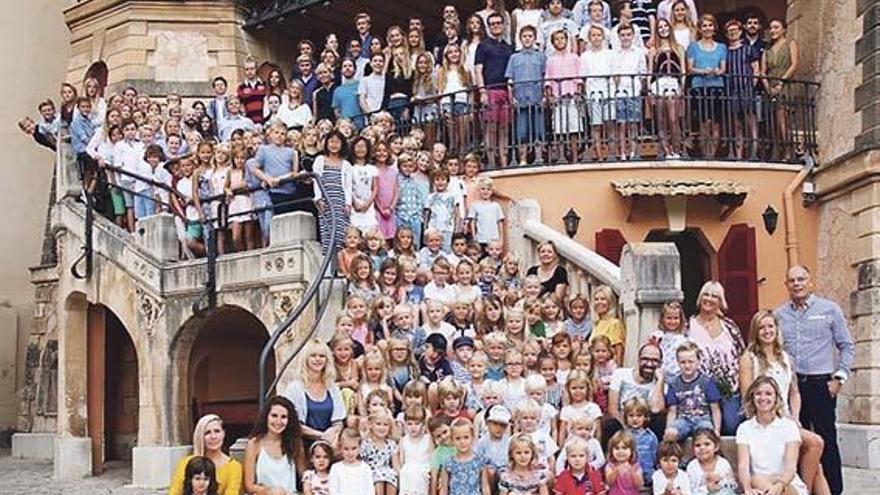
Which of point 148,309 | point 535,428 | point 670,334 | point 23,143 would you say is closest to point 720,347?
point 670,334

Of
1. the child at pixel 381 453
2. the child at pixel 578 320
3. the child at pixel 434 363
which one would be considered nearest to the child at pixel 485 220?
the child at pixel 578 320

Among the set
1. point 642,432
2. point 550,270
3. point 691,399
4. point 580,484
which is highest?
point 550,270

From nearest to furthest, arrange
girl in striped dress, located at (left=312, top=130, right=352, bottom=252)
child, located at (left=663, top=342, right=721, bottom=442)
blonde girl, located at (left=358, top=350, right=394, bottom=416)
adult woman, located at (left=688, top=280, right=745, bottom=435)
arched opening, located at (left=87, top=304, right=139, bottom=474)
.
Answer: child, located at (left=663, top=342, right=721, bottom=442) → adult woman, located at (left=688, top=280, right=745, bottom=435) → blonde girl, located at (left=358, top=350, right=394, bottom=416) → girl in striped dress, located at (left=312, top=130, right=352, bottom=252) → arched opening, located at (left=87, top=304, right=139, bottom=474)

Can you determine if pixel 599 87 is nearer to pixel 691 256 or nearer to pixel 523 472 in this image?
pixel 691 256

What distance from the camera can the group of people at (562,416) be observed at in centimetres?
758

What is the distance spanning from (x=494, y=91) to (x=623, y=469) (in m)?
6.89

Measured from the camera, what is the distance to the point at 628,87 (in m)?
13.5

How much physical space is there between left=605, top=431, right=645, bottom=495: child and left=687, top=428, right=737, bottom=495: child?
345 mm

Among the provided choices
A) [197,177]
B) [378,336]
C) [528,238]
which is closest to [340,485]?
[378,336]

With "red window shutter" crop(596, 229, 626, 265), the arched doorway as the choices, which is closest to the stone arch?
the arched doorway

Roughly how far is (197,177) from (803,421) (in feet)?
23.2

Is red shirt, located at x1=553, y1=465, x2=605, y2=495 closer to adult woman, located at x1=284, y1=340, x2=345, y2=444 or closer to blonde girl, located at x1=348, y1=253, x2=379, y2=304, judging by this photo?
adult woman, located at x1=284, y1=340, x2=345, y2=444

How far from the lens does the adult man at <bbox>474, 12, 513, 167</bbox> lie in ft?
45.1

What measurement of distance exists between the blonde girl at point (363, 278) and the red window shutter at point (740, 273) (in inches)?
195
